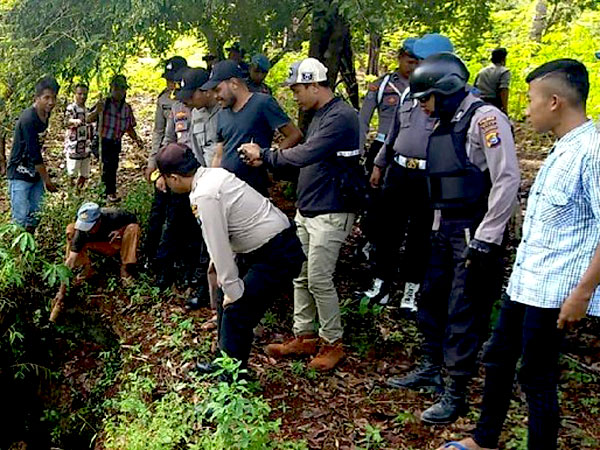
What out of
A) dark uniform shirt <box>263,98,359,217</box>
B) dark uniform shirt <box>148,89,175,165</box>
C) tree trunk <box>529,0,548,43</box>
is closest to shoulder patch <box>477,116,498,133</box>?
dark uniform shirt <box>263,98,359,217</box>

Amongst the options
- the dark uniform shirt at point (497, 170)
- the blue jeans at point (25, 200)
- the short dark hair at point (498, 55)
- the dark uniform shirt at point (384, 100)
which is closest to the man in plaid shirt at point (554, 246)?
the dark uniform shirt at point (497, 170)

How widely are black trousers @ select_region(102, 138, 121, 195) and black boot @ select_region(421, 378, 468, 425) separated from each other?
5.75 meters

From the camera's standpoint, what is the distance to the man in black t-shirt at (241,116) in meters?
4.78

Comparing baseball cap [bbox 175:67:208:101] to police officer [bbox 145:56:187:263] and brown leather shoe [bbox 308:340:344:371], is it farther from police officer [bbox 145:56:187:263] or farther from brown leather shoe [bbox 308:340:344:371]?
brown leather shoe [bbox 308:340:344:371]

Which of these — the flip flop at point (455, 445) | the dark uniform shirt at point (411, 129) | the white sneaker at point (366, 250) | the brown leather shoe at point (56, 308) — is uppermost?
the dark uniform shirt at point (411, 129)

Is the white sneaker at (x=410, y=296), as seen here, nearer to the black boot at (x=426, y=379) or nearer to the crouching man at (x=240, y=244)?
the black boot at (x=426, y=379)

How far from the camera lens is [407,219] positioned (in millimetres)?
5387

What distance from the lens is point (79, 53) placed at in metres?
5.67

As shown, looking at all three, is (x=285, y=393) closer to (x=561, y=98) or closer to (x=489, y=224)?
(x=489, y=224)

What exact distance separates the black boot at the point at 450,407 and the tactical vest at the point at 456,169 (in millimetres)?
1060

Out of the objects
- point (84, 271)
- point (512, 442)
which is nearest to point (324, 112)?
point (512, 442)

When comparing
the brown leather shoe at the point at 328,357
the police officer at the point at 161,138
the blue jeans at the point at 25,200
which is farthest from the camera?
the blue jeans at the point at 25,200

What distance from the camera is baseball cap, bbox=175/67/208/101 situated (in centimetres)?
540

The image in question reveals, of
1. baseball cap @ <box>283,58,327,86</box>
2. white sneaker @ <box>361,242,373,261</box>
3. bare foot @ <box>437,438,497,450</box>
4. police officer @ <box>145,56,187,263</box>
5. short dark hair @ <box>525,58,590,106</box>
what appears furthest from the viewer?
white sneaker @ <box>361,242,373,261</box>
